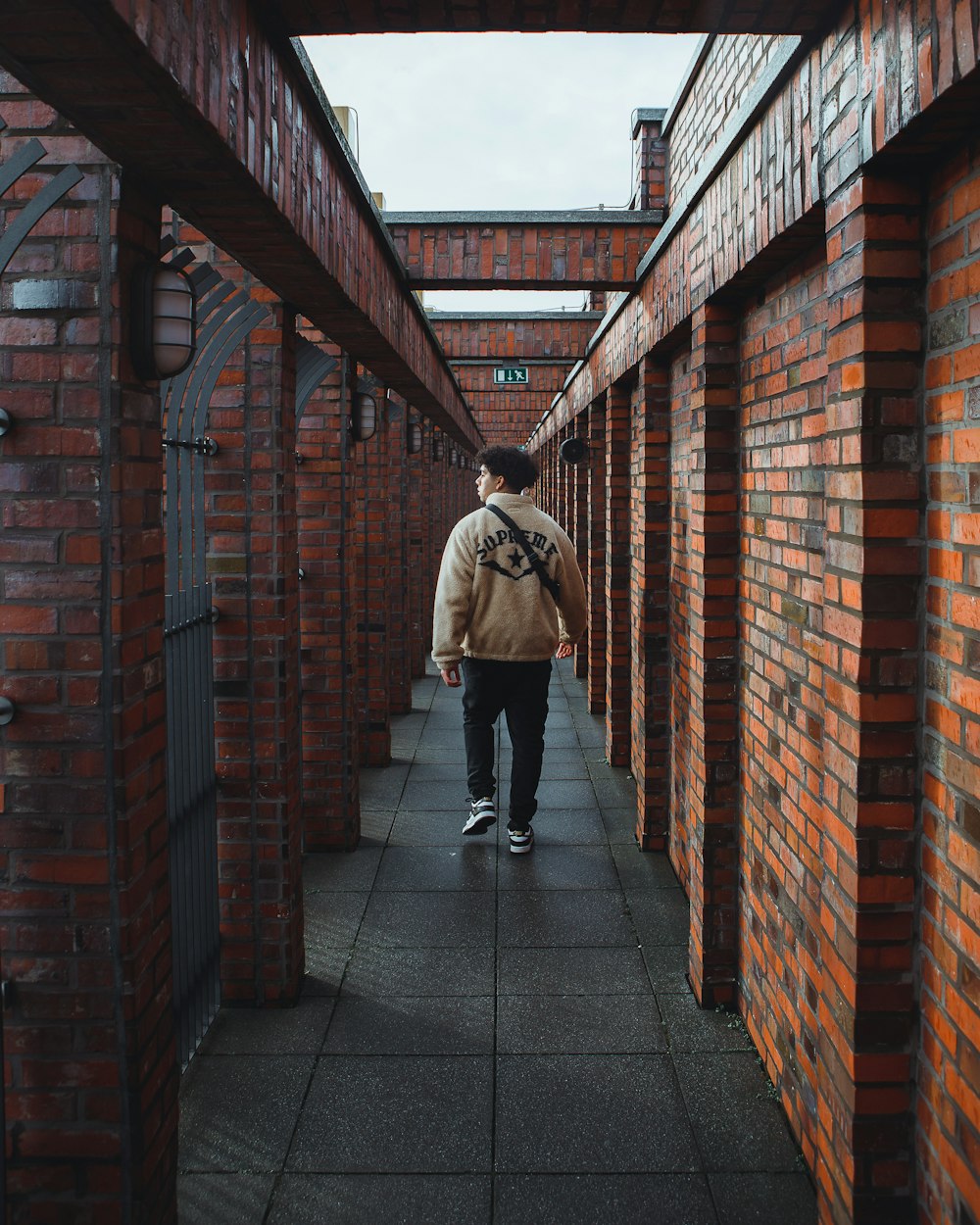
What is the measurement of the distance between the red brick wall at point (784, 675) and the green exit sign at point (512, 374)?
6.66 meters

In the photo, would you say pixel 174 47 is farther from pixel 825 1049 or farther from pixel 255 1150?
pixel 255 1150

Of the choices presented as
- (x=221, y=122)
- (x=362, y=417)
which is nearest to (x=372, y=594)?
(x=362, y=417)

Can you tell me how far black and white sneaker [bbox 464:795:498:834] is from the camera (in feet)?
17.3

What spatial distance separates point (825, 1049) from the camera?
2354 mm

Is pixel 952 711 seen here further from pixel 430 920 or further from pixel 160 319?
pixel 430 920

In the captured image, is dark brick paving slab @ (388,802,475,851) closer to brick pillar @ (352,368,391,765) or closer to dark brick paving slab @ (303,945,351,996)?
brick pillar @ (352,368,391,765)

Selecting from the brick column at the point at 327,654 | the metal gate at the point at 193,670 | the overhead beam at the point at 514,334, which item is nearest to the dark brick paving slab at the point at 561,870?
the brick column at the point at 327,654

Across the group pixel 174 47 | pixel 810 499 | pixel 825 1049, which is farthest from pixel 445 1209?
pixel 174 47

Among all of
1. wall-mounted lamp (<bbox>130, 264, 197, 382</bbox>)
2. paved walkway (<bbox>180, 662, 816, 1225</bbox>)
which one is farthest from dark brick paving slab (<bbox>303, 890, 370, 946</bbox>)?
wall-mounted lamp (<bbox>130, 264, 197, 382</bbox>)

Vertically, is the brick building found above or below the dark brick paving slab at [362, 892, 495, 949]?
above

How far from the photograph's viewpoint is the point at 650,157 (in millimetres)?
4852

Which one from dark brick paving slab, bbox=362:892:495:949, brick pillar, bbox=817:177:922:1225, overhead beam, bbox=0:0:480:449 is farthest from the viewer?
dark brick paving slab, bbox=362:892:495:949

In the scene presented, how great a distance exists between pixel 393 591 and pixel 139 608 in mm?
6225

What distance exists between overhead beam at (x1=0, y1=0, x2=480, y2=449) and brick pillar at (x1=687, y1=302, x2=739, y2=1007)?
1.32 metres
